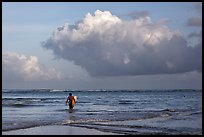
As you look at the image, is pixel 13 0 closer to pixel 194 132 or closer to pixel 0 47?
pixel 0 47

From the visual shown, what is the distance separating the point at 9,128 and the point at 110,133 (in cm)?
486

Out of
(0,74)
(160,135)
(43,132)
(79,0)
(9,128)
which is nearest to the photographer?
(79,0)

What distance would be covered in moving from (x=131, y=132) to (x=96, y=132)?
147 cm

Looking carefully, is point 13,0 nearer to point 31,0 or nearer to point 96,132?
point 31,0

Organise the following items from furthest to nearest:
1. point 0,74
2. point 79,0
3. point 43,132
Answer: point 43,132, point 0,74, point 79,0

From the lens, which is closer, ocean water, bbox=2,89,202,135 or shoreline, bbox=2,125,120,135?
shoreline, bbox=2,125,120,135

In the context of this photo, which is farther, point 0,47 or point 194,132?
point 194,132

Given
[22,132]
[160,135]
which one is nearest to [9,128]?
[22,132]

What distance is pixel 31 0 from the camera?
7387 mm

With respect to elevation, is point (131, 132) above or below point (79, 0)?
below

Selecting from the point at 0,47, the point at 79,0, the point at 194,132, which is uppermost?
the point at 79,0

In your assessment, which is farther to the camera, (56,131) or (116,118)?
(116,118)

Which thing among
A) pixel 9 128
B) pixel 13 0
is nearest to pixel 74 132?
pixel 9 128

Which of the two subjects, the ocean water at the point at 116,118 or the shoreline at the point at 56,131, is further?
the ocean water at the point at 116,118
